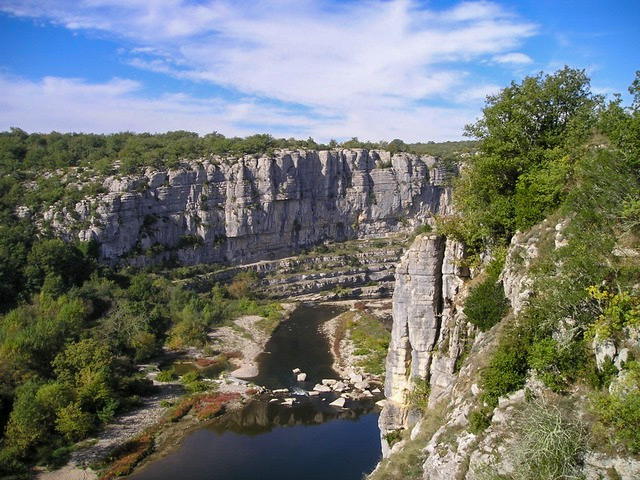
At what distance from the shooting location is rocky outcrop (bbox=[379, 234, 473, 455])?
51.7ft

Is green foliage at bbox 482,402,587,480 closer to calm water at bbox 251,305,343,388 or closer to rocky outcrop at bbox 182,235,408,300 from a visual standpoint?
calm water at bbox 251,305,343,388

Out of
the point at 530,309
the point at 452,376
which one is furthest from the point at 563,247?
the point at 452,376

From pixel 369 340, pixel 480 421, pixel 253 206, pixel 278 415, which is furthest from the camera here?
pixel 253 206

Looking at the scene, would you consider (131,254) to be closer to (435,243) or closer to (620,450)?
(435,243)

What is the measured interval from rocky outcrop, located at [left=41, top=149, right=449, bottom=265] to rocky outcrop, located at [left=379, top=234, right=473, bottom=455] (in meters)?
43.6

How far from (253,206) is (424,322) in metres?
50.2

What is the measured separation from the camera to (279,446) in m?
25.1

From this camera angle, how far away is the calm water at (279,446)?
2245 cm

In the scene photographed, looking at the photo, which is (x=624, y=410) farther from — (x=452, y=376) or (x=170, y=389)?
(x=170, y=389)

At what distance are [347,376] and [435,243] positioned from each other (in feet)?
66.5

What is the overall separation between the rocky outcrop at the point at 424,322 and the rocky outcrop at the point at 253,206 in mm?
43608

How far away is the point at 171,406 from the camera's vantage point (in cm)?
2967

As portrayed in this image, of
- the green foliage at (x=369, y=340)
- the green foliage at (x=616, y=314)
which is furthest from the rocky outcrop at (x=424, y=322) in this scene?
the green foliage at (x=369, y=340)

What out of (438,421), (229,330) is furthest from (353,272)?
(438,421)
